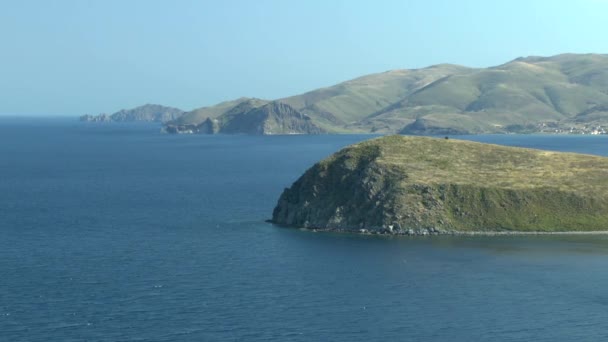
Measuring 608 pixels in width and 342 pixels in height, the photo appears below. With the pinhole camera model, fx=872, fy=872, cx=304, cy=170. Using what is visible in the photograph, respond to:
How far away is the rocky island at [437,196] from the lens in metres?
163

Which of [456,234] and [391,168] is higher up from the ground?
[391,168]

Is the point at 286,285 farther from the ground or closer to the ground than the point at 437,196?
closer to the ground

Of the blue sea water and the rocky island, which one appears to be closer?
the blue sea water

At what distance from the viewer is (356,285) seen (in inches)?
4759

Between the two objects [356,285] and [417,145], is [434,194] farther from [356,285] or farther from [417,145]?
[356,285]

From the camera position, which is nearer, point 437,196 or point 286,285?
point 286,285

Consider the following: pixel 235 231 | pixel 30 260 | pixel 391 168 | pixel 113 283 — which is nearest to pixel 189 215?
pixel 235 231

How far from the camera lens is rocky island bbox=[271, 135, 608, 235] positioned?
162750mm

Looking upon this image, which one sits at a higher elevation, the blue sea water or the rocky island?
the rocky island

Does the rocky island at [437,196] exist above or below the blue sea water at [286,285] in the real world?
above

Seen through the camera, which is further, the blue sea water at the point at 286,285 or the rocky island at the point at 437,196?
the rocky island at the point at 437,196

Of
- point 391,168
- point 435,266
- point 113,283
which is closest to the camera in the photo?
point 113,283

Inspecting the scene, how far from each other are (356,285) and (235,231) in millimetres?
47818

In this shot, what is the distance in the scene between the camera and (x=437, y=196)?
16650cm
